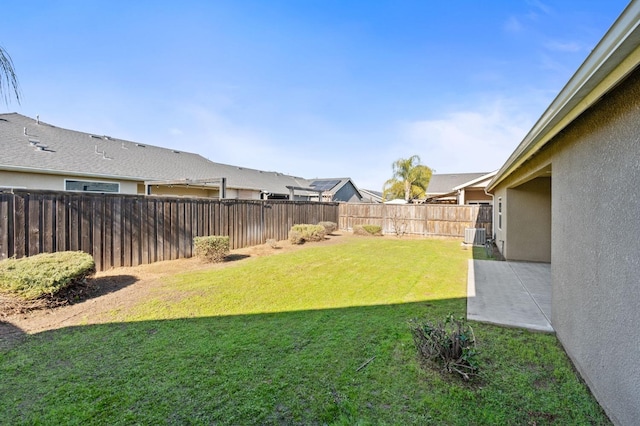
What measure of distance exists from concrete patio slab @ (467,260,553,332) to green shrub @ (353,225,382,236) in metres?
8.55

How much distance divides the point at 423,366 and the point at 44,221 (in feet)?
24.8

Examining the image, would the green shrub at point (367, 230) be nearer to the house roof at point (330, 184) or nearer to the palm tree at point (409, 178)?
the house roof at point (330, 184)

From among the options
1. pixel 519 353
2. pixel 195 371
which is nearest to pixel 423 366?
pixel 519 353

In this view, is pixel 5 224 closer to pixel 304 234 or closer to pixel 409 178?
pixel 304 234

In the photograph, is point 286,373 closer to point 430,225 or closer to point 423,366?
point 423,366

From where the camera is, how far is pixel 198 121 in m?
15.7

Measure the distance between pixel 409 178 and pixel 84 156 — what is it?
26.0 m

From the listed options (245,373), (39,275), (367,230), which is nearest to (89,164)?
(39,275)

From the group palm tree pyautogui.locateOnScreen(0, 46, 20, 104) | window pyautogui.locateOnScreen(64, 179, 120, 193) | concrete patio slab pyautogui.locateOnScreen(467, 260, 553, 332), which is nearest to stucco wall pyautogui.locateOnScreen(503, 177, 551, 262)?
concrete patio slab pyautogui.locateOnScreen(467, 260, 553, 332)

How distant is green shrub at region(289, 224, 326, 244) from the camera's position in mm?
13125

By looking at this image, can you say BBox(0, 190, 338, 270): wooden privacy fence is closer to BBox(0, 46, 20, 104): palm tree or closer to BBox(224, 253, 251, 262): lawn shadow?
BBox(224, 253, 251, 262): lawn shadow

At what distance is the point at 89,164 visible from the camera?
506 inches

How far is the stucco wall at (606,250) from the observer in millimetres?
2100

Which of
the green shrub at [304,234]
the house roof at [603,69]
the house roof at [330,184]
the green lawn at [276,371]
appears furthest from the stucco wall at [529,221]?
the house roof at [330,184]
